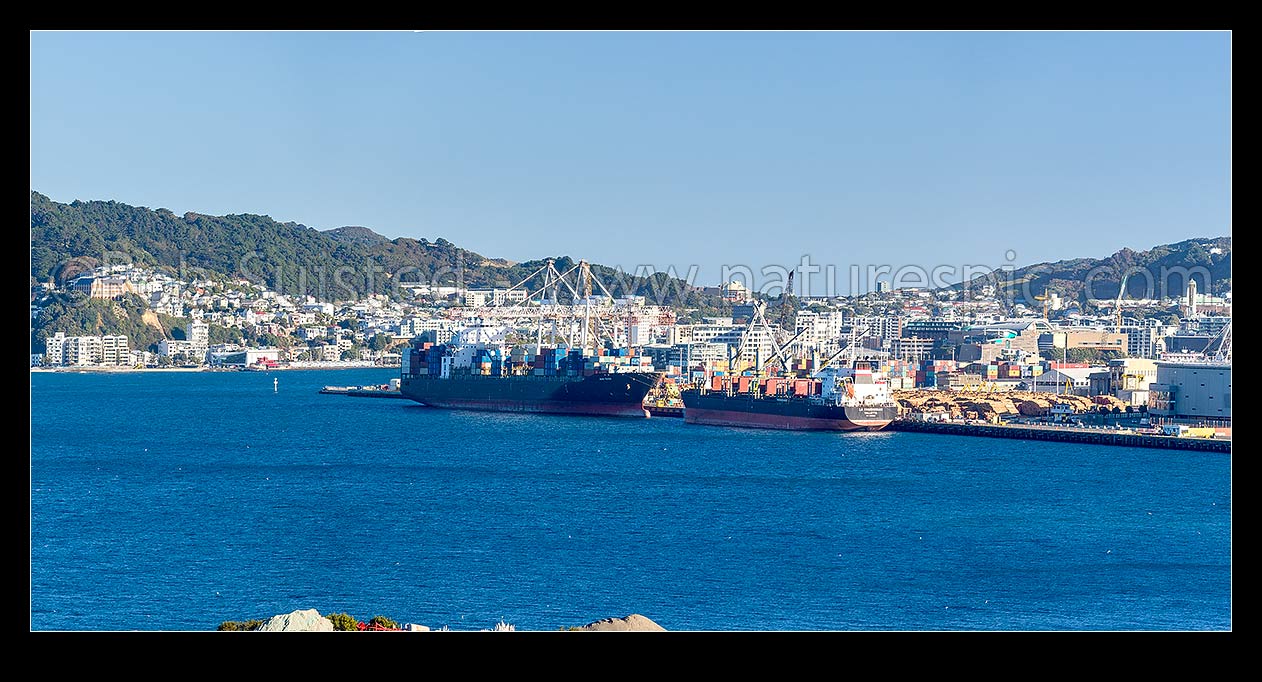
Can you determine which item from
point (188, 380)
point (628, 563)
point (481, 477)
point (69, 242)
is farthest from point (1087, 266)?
point (628, 563)

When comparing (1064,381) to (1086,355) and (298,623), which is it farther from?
(298,623)

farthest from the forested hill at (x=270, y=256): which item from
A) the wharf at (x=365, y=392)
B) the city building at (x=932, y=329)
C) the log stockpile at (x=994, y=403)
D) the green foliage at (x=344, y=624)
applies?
the green foliage at (x=344, y=624)

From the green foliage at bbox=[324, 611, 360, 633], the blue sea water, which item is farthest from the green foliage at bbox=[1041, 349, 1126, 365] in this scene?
the green foliage at bbox=[324, 611, 360, 633]

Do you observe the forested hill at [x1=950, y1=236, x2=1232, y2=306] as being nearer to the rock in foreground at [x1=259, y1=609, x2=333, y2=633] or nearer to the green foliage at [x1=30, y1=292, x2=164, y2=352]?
the green foliage at [x1=30, y1=292, x2=164, y2=352]

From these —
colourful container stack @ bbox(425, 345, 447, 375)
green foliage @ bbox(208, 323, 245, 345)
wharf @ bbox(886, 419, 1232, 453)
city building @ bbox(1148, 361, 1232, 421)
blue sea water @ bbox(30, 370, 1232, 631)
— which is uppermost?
green foliage @ bbox(208, 323, 245, 345)

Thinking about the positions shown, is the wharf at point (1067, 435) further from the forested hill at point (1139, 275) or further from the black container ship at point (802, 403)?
the forested hill at point (1139, 275)

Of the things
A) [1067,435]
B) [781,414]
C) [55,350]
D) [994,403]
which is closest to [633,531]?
[1067,435]

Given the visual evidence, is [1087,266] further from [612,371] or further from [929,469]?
[929,469]
